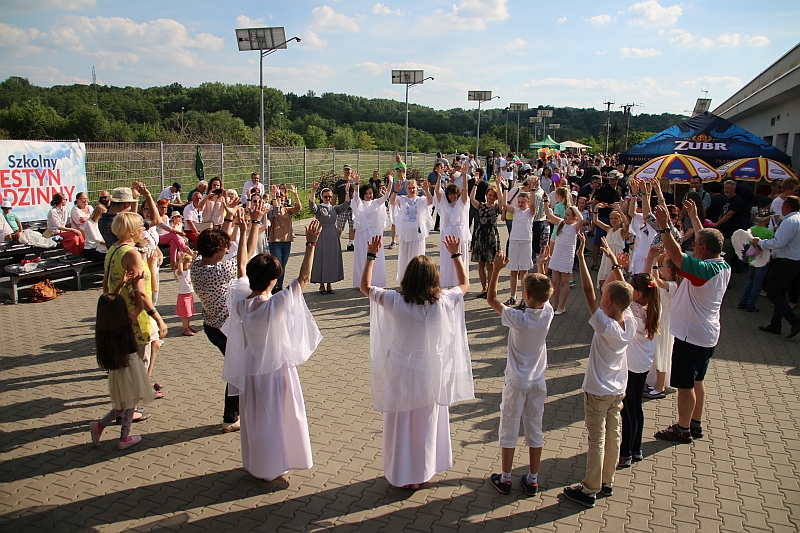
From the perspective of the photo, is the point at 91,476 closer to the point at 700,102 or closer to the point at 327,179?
the point at 327,179

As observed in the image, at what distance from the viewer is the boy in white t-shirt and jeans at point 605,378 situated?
414 centimetres

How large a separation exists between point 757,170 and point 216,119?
162ft

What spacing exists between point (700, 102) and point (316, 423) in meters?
56.7

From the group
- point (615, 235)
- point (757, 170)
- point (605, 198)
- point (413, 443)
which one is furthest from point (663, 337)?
point (757, 170)

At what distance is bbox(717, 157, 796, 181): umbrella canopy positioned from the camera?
12438 mm

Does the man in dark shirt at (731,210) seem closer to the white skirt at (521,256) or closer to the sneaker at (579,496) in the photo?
the white skirt at (521,256)

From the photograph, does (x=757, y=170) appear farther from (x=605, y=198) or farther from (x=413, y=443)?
(x=413, y=443)

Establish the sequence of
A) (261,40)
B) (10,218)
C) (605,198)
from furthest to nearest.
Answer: (261,40), (605,198), (10,218)

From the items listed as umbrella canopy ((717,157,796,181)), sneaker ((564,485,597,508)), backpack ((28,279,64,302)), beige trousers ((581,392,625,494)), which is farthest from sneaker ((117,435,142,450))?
umbrella canopy ((717,157,796,181))

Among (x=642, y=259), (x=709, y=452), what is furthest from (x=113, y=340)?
(x=642, y=259)

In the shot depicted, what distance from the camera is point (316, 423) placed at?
18.5ft

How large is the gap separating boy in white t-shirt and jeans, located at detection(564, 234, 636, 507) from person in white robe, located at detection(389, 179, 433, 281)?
6097mm

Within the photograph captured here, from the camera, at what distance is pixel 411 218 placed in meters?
10.3

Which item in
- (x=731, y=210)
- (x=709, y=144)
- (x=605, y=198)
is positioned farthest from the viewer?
(x=709, y=144)
